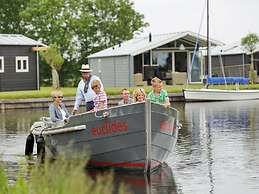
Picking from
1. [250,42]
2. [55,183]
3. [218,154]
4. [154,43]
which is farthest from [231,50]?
[55,183]

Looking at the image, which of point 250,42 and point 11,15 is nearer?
point 250,42

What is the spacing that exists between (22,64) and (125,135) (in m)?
33.7

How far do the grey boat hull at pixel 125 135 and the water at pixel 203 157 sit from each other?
0.37 metres

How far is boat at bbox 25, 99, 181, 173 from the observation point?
12477mm

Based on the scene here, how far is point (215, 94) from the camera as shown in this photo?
129 feet

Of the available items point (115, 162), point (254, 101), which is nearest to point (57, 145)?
point (115, 162)

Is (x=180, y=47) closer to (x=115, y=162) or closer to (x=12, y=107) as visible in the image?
(x=12, y=107)

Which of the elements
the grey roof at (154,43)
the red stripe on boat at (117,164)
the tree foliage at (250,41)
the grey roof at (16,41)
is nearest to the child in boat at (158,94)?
the red stripe on boat at (117,164)

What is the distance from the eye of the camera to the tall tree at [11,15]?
70188mm

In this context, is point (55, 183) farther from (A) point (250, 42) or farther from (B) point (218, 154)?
(A) point (250, 42)

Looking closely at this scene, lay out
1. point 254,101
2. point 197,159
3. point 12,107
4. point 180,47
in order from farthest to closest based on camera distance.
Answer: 1. point 180,47
2. point 254,101
3. point 12,107
4. point 197,159

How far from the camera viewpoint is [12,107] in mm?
35312

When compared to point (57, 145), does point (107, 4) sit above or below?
above

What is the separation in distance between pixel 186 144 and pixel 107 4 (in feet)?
145
